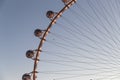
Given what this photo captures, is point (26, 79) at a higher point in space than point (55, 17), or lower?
lower

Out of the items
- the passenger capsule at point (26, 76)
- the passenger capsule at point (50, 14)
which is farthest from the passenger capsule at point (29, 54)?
the passenger capsule at point (50, 14)

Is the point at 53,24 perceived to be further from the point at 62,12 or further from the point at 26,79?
the point at 26,79

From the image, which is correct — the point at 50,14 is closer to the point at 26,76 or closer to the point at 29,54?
the point at 29,54

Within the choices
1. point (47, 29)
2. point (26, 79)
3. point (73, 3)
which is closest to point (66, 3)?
point (73, 3)

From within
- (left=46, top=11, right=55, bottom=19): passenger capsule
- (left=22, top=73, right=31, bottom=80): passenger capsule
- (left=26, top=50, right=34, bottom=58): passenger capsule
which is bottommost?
(left=22, top=73, right=31, bottom=80): passenger capsule

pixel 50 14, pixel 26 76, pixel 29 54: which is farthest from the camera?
pixel 29 54

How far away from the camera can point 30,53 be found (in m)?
36.0

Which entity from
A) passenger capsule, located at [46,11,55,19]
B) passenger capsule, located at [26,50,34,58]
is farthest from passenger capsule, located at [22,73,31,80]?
passenger capsule, located at [46,11,55,19]

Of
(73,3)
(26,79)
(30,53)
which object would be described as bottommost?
(26,79)

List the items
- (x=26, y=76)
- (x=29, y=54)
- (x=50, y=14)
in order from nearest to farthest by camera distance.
A: 1. (x=26, y=76)
2. (x=50, y=14)
3. (x=29, y=54)

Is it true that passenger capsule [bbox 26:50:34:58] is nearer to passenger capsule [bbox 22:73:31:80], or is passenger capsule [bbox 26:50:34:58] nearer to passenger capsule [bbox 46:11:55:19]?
passenger capsule [bbox 22:73:31:80]

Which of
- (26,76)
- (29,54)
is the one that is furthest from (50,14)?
(26,76)

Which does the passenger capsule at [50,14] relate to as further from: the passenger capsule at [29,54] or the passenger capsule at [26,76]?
the passenger capsule at [26,76]

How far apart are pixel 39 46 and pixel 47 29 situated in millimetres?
1941
